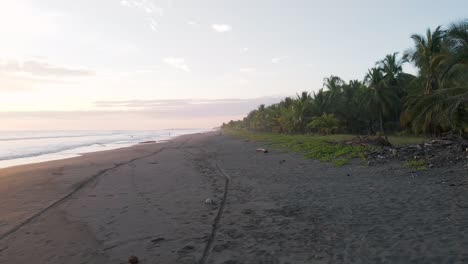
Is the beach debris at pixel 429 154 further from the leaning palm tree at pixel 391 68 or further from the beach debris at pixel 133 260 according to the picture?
the leaning palm tree at pixel 391 68

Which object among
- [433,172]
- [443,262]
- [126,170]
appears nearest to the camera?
[443,262]

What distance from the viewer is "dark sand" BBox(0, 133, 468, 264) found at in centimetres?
445

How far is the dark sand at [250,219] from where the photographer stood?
14.6 ft

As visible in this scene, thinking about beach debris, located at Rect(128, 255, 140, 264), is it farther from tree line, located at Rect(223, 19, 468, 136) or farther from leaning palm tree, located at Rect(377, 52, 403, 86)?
leaning palm tree, located at Rect(377, 52, 403, 86)

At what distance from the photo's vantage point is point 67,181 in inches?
435

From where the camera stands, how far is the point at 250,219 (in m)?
6.01

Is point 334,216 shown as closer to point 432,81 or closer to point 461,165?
point 461,165

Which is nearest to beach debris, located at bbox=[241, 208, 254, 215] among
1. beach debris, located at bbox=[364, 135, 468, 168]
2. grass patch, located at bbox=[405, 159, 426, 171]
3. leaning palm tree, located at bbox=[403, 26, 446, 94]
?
grass patch, located at bbox=[405, 159, 426, 171]

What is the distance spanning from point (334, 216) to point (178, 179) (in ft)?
19.5

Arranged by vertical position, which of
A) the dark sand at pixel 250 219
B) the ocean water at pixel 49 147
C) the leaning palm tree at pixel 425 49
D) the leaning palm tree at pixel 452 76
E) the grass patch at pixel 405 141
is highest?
the leaning palm tree at pixel 425 49

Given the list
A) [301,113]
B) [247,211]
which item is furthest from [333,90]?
[247,211]

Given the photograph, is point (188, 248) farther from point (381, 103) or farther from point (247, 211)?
point (381, 103)

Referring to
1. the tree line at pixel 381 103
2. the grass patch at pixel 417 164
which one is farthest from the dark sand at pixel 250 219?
the tree line at pixel 381 103

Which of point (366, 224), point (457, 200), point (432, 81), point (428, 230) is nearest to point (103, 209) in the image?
point (366, 224)
